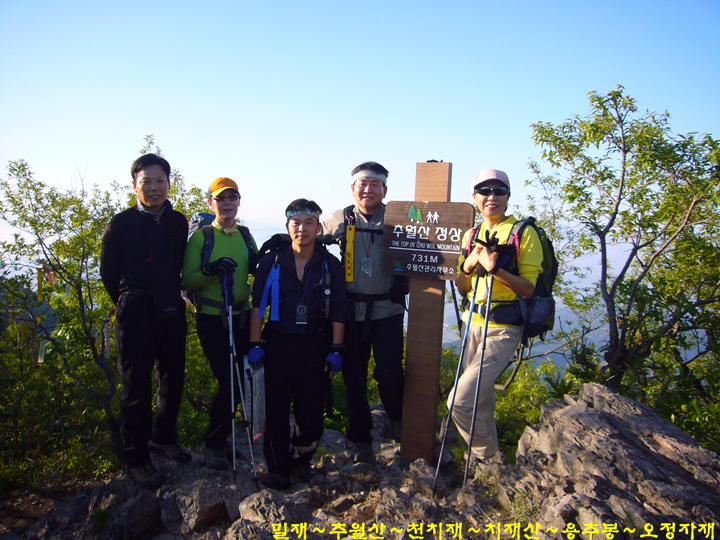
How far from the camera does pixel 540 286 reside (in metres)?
4.15

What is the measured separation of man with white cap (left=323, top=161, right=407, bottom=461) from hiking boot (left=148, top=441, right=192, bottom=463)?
169 cm

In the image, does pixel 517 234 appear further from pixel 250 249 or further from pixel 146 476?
pixel 146 476

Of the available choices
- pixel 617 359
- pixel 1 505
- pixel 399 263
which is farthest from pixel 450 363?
pixel 1 505

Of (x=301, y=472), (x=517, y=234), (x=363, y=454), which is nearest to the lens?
(x=517, y=234)

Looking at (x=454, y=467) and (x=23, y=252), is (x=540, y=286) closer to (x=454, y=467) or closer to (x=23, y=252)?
(x=454, y=467)

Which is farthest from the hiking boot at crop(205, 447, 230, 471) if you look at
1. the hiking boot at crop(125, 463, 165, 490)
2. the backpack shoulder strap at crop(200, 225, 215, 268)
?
the backpack shoulder strap at crop(200, 225, 215, 268)

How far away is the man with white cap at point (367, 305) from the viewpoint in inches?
188

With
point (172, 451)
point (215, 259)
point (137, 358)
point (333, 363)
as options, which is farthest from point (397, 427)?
point (137, 358)

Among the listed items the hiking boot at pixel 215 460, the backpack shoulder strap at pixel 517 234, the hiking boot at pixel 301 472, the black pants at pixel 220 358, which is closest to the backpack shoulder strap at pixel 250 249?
the black pants at pixel 220 358

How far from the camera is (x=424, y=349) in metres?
4.76

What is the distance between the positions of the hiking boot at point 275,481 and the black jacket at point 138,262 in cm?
179

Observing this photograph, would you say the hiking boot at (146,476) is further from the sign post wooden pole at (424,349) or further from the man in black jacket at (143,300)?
the sign post wooden pole at (424,349)

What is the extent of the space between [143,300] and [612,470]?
411 cm

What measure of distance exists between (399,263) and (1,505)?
502 cm
